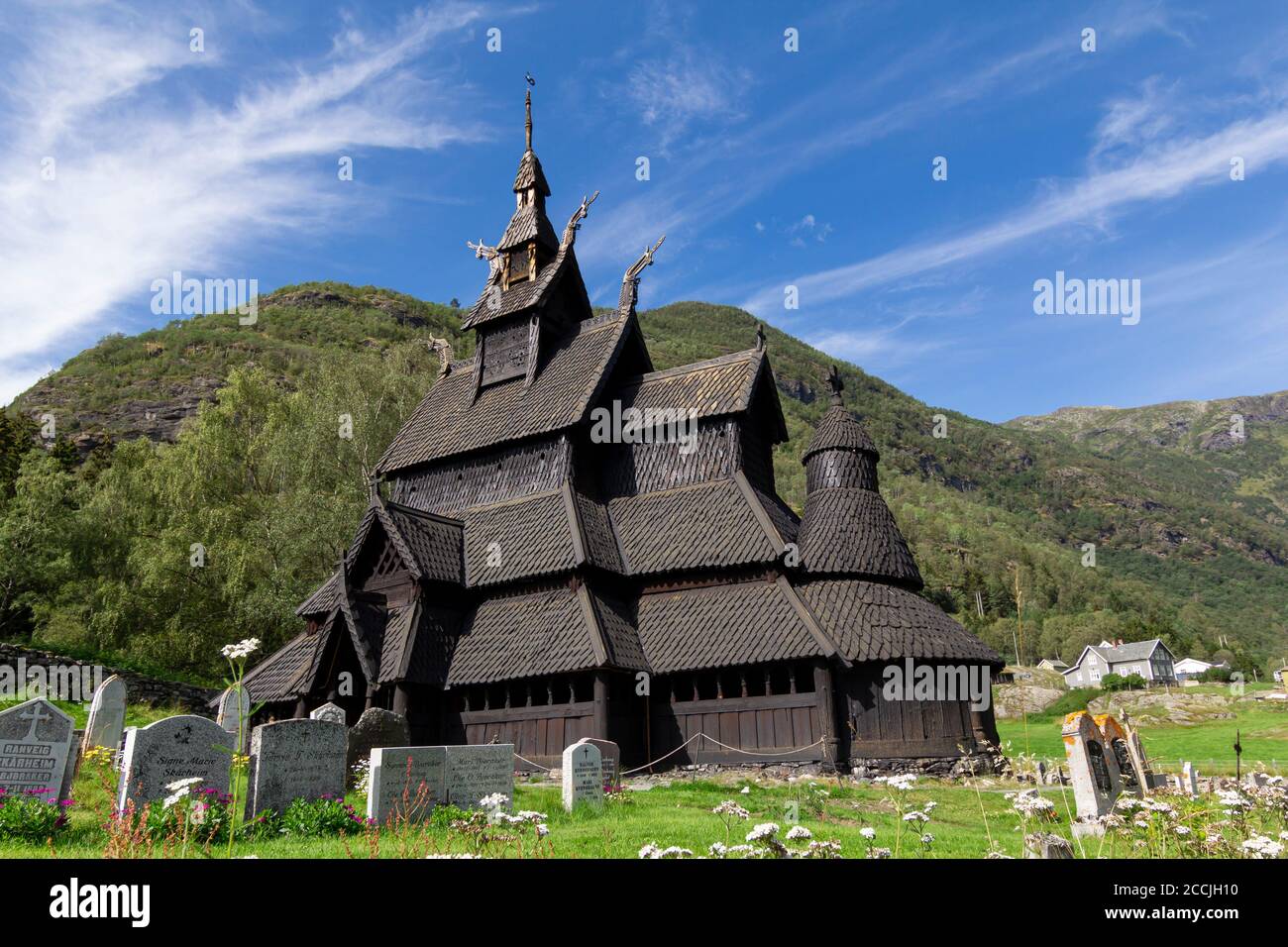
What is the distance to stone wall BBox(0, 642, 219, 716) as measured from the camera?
24828mm

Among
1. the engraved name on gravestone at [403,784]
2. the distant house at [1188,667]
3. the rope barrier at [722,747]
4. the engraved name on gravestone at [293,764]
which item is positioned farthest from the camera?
the distant house at [1188,667]

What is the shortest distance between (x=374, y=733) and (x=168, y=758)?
635 cm

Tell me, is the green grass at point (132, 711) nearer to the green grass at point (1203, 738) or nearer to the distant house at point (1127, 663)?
the green grass at point (1203, 738)

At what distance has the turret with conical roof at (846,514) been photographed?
75.7 feet

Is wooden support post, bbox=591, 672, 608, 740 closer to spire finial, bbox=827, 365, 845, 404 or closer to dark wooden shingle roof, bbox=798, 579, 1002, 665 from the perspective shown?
dark wooden shingle roof, bbox=798, 579, 1002, 665

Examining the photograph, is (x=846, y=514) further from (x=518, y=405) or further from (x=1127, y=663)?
(x=1127, y=663)

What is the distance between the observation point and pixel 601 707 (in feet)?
67.0

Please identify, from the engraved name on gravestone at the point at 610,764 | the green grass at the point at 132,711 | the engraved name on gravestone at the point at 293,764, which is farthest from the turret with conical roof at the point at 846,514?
the green grass at the point at 132,711

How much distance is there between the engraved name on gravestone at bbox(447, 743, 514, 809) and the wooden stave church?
6.11m

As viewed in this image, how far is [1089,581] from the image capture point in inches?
6112

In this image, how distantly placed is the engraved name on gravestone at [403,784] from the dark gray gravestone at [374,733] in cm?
419

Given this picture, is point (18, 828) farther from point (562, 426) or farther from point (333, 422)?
point (333, 422)
